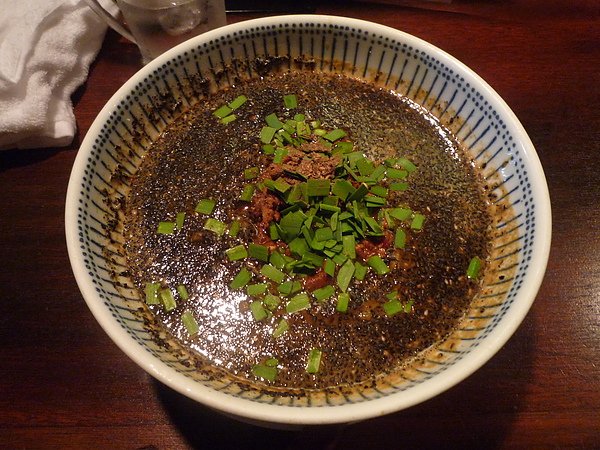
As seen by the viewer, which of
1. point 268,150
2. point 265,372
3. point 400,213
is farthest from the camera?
point 268,150

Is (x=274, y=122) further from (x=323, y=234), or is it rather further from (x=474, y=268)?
(x=474, y=268)

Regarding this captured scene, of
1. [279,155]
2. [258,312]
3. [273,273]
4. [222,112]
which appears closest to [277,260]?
[273,273]

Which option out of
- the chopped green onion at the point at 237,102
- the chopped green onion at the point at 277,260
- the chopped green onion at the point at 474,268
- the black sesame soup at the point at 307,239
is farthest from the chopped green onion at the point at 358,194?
the chopped green onion at the point at 237,102

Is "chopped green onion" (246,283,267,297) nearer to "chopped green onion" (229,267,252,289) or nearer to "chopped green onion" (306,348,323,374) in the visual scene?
"chopped green onion" (229,267,252,289)

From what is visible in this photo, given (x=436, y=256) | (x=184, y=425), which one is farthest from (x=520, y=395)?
(x=184, y=425)

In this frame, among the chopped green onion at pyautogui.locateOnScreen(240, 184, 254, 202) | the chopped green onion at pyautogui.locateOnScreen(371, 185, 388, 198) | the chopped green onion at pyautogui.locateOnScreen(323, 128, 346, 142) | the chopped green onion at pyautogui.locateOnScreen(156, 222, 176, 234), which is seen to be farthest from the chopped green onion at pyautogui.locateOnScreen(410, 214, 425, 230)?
the chopped green onion at pyautogui.locateOnScreen(156, 222, 176, 234)

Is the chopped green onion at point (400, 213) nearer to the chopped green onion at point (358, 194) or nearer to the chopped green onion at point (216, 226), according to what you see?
the chopped green onion at point (358, 194)
